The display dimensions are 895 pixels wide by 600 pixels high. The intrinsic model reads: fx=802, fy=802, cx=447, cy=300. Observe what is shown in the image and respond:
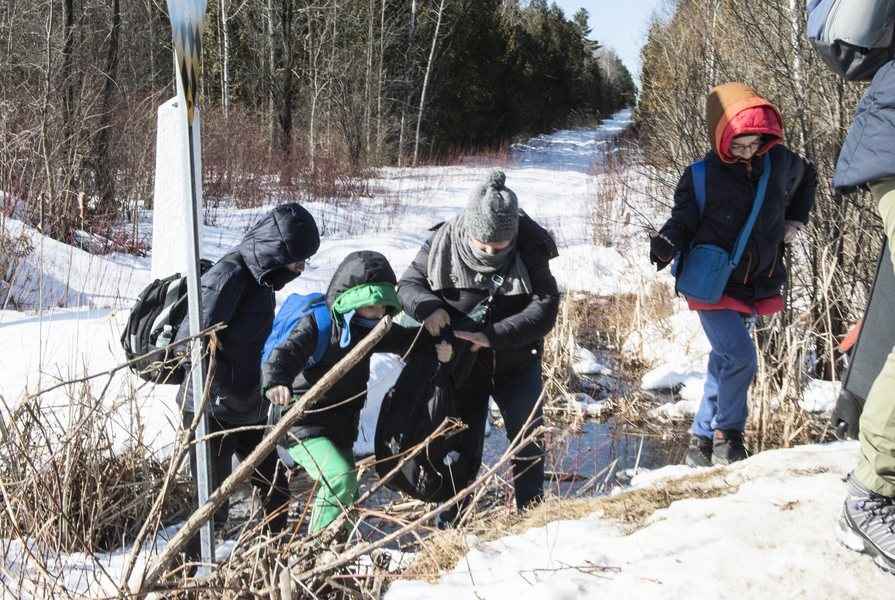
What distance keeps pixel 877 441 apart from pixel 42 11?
11151 millimetres

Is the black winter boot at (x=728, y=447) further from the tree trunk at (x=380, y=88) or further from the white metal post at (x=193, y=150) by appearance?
the tree trunk at (x=380, y=88)

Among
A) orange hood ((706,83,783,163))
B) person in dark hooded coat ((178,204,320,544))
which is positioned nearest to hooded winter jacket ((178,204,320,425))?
person in dark hooded coat ((178,204,320,544))

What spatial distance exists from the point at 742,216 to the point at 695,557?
173 centimetres

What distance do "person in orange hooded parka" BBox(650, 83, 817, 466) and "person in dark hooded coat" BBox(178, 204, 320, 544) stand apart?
1442 mm

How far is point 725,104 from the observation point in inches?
128

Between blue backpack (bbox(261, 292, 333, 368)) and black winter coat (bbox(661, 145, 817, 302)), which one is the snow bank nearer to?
black winter coat (bbox(661, 145, 817, 302))

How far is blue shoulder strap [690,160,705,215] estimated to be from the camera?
3367 millimetres

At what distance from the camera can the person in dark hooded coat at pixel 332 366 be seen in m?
2.95

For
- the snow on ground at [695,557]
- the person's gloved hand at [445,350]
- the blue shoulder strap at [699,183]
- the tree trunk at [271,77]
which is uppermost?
the tree trunk at [271,77]

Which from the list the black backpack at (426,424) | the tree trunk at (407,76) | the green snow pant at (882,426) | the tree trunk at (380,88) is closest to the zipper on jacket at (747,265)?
the black backpack at (426,424)

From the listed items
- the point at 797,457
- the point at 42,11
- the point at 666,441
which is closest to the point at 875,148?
the point at 797,457

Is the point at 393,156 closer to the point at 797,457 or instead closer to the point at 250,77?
the point at 250,77

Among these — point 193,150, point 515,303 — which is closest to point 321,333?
point 515,303

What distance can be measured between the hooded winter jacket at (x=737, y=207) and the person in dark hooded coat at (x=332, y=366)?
1.23 m
